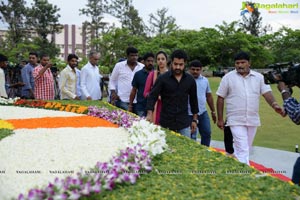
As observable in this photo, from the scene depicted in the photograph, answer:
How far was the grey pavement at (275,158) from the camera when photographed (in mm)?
5484

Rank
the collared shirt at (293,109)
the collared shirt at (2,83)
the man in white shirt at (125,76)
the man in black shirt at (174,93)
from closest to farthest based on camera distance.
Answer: the collared shirt at (293,109), the man in black shirt at (174,93), the man in white shirt at (125,76), the collared shirt at (2,83)

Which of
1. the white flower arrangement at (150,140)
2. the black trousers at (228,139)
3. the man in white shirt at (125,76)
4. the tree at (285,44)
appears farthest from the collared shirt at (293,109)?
the tree at (285,44)

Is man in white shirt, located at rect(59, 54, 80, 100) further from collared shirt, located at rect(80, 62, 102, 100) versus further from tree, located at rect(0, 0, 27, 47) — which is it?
tree, located at rect(0, 0, 27, 47)

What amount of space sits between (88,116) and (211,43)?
31.6m

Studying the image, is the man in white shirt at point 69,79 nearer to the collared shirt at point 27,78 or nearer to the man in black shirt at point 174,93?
the collared shirt at point 27,78

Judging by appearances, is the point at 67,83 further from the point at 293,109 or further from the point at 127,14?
the point at 127,14

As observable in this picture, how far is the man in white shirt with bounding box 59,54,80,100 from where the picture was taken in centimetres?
739

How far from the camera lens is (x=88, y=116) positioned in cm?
586

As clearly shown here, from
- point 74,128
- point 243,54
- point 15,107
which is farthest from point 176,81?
point 15,107

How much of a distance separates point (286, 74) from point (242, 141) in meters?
1.59

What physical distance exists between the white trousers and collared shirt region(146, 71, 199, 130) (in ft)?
2.37

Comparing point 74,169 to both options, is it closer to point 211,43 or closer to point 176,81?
point 176,81

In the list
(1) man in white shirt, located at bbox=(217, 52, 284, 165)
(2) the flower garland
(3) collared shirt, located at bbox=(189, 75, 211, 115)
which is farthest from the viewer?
(3) collared shirt, located at bbox=(189, 75, 211, 115)

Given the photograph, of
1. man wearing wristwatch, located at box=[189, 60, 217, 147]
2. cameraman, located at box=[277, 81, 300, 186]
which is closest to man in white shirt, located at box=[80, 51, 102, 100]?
man wearing wristwatch, located at box=[189, 60, 217, 147]
